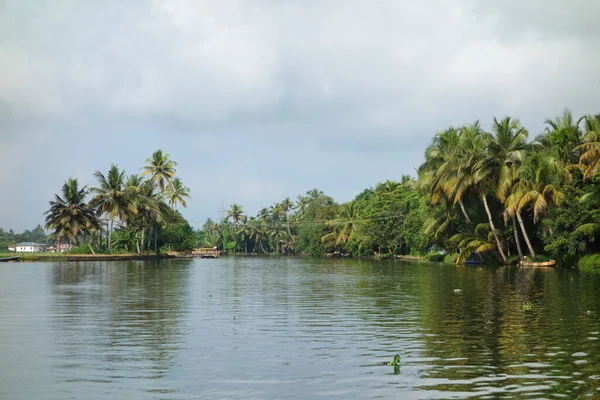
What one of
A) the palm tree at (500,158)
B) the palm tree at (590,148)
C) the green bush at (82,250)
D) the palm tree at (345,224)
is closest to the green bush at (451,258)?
the palm tree at (500,158)

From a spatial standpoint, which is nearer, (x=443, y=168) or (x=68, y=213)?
(x=443, y=168)

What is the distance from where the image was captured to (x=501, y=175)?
172 feet

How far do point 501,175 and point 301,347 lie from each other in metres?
41.7

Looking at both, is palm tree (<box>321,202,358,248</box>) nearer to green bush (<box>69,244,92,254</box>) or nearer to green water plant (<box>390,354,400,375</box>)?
green bush (<box>69,244,92,254</box>)

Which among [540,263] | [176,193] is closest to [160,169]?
[176,193]

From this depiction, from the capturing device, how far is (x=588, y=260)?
151 ft

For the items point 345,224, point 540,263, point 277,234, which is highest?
point 345,224

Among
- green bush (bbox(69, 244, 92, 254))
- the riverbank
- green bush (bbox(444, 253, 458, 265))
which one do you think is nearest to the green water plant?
green bush (bbox(444, 253, 458, 265))

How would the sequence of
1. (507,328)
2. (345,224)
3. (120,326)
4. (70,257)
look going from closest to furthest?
(507,328) → (120,326) → (70,257) → (345,224)

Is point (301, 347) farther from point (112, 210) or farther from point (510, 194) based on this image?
point (112, 210)

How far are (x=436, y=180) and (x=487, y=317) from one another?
4202 centimetres

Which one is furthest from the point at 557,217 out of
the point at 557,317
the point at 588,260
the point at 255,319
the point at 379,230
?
the point at 379,230

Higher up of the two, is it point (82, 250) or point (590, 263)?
point (82, 250)

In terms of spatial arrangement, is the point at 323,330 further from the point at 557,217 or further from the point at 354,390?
the point at 557,217
